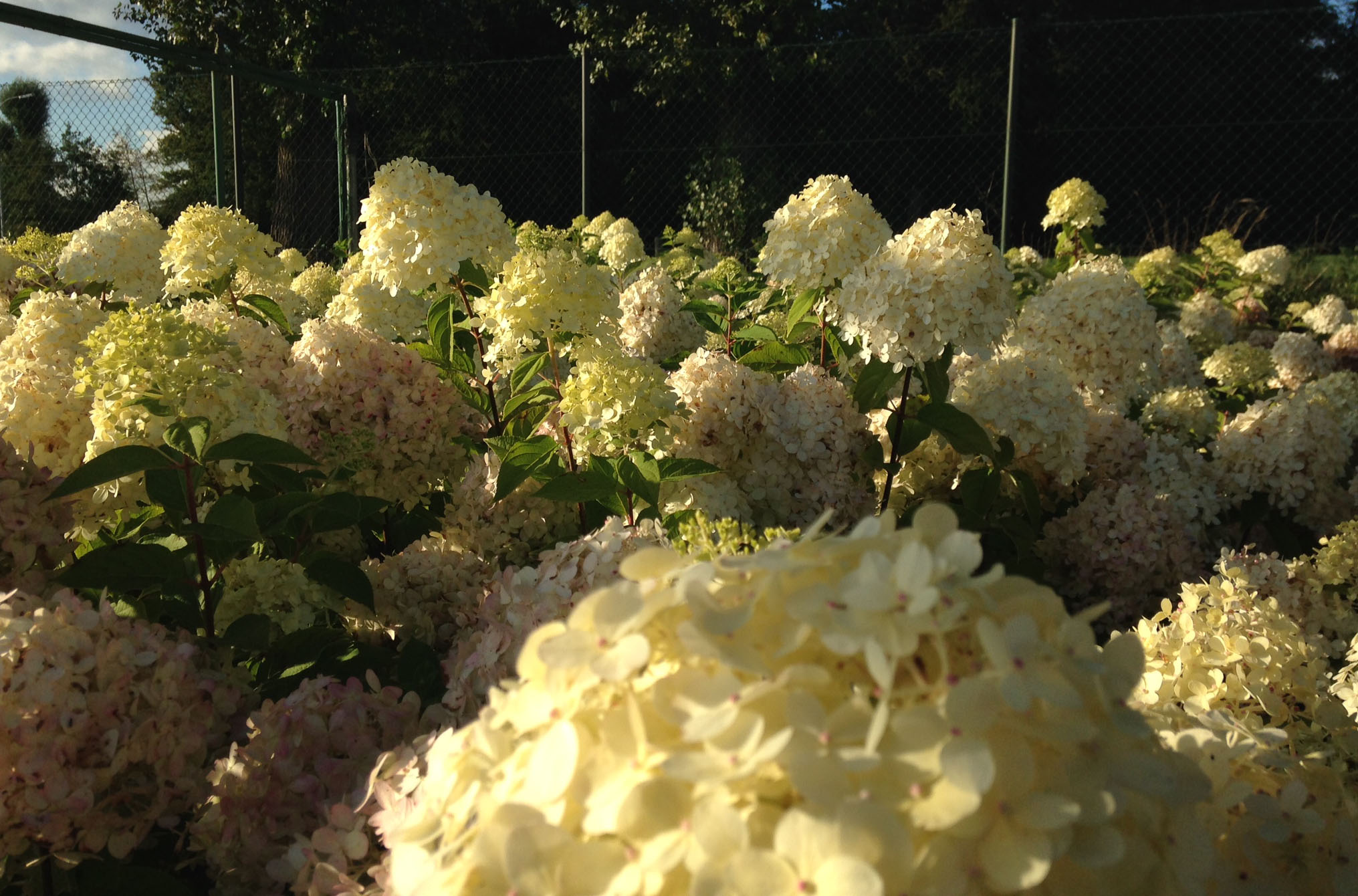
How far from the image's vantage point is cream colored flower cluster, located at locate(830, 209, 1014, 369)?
5.65 ft

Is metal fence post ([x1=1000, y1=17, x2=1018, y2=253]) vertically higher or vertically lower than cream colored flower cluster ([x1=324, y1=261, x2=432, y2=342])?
higher

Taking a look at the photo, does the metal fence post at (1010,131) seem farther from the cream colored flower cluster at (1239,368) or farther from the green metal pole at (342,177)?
the green metal pole at (342,177)

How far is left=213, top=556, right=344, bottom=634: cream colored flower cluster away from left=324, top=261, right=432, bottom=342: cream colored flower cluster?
98 centimetres

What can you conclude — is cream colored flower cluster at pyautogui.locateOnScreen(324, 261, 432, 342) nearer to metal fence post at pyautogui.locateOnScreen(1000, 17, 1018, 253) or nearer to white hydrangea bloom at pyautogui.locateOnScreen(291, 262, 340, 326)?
white hydrangea bloom at pyautogui.locateOnScreen(291, 262, 340, 326)

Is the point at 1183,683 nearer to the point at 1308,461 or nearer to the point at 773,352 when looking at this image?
the point at 773,352

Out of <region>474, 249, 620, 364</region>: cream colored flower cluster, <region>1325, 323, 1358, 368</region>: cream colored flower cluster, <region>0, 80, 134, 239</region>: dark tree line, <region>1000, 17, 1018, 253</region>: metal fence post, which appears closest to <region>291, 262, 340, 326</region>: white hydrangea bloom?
<region>474, 249, 620, 364</region>: cream colored flower cluster

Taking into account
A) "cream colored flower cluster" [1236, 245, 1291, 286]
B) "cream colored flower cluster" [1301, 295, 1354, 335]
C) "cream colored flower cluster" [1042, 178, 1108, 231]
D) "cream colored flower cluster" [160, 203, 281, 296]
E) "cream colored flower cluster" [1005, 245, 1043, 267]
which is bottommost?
"cream colored flower cluster" [1301, 295, 1354, 335]

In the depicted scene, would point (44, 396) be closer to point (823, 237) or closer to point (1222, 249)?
point (823, 237)

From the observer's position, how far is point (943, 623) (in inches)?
22.1

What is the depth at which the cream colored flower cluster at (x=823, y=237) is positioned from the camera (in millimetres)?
2061

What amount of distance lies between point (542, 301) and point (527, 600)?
2.37ft

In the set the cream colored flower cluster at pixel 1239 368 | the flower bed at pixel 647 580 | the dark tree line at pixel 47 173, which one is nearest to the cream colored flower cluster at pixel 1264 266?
the cream colored flower cluster at pixel 1239 368

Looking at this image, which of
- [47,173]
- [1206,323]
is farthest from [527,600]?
[47,173]

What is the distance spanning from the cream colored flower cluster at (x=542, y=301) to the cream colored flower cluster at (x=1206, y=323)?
3199mm
